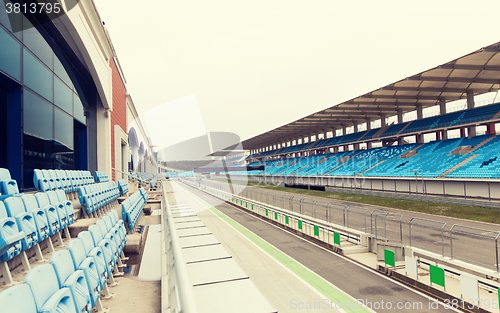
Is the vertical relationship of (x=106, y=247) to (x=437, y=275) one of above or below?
above

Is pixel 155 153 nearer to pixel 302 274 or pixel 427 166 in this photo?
pixel 427 166

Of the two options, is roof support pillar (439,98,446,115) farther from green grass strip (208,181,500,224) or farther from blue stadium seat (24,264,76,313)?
blue stadium seat (24,264,76,313)

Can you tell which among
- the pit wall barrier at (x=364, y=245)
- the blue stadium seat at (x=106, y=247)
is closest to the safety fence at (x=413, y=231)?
the pit wall barrier at (x=364, y=245)

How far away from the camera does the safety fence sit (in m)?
7.21

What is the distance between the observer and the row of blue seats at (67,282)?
199 cm

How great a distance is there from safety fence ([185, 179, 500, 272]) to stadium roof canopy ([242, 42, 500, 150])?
59.5ft

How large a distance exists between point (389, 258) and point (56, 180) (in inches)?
466

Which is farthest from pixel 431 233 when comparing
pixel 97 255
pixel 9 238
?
pixel 9 238

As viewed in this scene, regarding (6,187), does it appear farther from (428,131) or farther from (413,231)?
(428,131)

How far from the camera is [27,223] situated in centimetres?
434

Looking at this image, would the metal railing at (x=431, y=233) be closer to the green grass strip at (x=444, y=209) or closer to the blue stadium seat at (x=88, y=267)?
the blue stadium seat at (x=88, y=267)

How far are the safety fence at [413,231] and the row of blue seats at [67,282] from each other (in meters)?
8.19

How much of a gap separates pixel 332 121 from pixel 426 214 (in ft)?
93.8

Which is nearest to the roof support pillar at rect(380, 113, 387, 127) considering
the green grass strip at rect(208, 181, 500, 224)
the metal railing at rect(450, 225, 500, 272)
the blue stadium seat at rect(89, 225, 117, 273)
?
the green grass strip at rect(208, 181, 500, 224)
